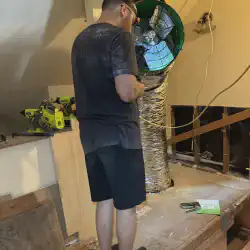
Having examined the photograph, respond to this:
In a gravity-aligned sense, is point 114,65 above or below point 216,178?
above

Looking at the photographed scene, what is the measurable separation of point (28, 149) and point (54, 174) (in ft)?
0.66

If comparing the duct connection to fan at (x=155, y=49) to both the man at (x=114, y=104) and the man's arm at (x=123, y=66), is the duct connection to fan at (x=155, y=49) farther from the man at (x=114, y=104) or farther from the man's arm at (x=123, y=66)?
the man's arm at (x=123, y=66)

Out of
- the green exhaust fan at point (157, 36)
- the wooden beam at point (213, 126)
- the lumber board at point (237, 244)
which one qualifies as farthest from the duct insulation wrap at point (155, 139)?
the lumber board at point (237, 244)

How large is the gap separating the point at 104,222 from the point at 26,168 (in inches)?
19.6

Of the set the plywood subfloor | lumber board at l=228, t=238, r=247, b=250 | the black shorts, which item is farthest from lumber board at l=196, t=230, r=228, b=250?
the black shorts

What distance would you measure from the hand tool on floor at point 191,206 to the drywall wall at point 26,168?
0.96 m

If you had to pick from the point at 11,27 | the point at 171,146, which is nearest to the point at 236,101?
the point at 171,146

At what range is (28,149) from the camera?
1.38 metres

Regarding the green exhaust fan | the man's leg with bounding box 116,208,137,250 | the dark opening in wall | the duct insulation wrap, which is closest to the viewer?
the man's leg with bounding box 116,208,137,250

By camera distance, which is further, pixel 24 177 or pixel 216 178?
pixel 216 178

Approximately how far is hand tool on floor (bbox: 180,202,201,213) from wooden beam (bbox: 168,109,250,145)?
82cm

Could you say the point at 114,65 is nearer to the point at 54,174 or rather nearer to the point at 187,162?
the point at 54,174

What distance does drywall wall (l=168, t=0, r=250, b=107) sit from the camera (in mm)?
2225

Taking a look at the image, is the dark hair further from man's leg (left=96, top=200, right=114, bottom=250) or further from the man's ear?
man's leg (left=96, top=200, right=114, bottom=250)
